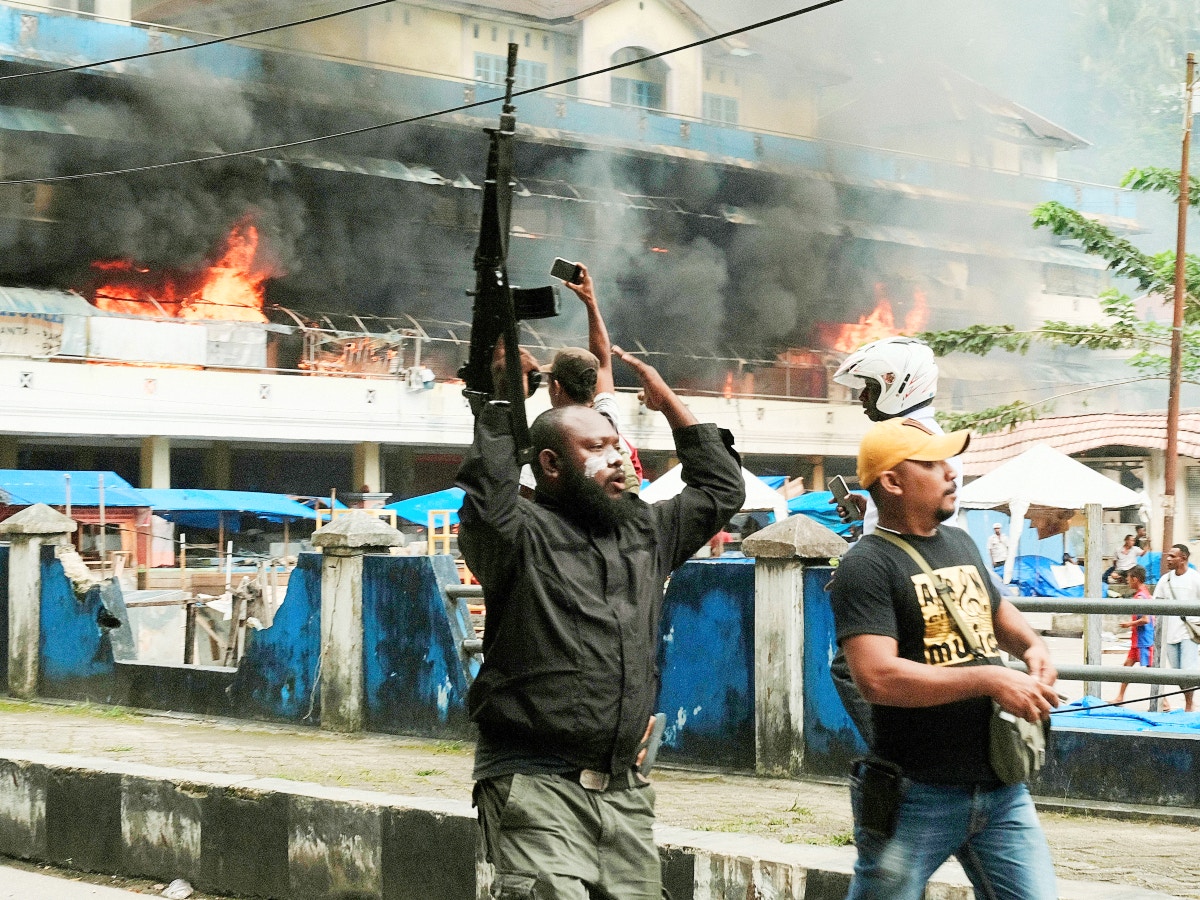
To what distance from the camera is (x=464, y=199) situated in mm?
39781

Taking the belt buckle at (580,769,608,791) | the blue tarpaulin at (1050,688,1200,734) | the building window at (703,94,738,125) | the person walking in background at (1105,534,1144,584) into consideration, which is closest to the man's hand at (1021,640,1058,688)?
the belt buckle at (580,769,608,791)

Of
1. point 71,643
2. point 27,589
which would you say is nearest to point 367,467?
point 27,589

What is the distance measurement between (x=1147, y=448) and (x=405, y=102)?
68.0 feet

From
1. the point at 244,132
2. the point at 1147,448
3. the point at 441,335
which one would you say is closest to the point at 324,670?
the point at 1147,448

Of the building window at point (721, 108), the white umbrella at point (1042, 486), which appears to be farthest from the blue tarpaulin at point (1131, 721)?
the building window at point (721, 108)

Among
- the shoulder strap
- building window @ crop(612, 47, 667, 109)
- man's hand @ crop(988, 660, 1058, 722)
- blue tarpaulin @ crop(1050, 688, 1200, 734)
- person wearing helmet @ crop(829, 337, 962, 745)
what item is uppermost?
building window @ crop(612, 47, 667, 109)

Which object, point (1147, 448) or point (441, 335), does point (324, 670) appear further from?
point (441, 335)

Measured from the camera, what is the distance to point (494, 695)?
3.00 metres

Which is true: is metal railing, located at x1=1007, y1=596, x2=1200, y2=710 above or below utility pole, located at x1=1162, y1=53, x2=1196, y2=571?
below

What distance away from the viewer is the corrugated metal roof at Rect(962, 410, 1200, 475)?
2462 cm

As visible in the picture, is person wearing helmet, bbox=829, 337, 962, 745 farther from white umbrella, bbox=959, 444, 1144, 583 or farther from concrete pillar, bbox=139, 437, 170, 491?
concrete pillar, bbox=139, 437, 170, 491

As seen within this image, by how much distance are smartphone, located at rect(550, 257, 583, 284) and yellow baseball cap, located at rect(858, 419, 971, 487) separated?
84cm

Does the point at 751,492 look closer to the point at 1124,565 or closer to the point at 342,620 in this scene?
the point at 1124,565

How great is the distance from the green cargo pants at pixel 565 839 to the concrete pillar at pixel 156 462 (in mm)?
28578
